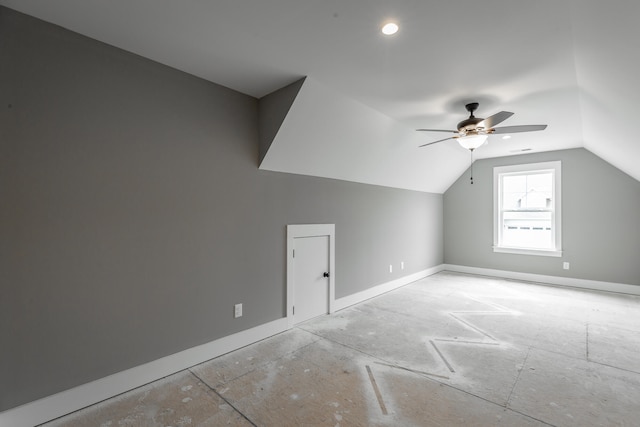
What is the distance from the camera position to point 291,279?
336cm

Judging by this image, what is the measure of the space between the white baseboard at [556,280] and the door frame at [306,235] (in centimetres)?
394

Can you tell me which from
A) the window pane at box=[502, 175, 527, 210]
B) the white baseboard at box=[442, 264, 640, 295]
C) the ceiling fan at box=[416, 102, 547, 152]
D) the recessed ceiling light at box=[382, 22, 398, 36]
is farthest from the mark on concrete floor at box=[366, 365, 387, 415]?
the window pane at box=[502, 175, 527, 210]

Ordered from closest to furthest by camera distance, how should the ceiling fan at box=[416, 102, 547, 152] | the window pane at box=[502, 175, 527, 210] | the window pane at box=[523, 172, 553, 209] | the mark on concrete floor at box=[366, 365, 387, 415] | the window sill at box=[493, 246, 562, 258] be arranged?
the mark on concrete floor at box=[366, 365, 387, 415] → the ceiling fan at box=[416, 102, 547, 152] → the window sill at box=[493, 246, 562, 258] → the window pane at box=[523, 172, 553, 209] → the window pane at box=[502, 175, 527, 210]

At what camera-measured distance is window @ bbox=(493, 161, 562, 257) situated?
5426 mm

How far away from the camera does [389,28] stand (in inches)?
74.4

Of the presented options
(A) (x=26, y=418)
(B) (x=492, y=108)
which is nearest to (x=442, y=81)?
(B) (x=492, y=108)

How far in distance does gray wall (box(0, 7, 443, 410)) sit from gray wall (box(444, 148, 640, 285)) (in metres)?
4.94

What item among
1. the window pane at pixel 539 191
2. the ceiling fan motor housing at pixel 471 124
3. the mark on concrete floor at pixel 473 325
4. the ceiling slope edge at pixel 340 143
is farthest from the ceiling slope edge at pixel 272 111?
the window pane at pixel 539 191

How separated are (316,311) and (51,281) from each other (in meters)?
2.62

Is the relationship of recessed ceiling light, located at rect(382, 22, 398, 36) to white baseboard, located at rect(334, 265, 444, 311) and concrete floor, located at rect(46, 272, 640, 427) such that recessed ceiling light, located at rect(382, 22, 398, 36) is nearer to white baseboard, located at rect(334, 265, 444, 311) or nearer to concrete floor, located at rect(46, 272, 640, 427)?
concrete floor, located at rect(46, 272, 640, 427)

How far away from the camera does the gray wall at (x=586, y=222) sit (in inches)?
187

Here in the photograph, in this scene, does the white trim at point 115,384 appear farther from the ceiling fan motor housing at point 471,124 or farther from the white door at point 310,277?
the ceiling fan motor housing at point 471,124

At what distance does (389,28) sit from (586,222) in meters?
5.52

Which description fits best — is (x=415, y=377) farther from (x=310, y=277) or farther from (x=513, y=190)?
(x=513, y=190)
